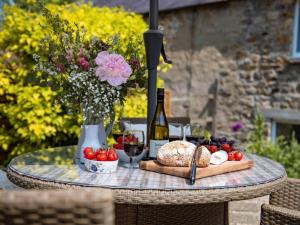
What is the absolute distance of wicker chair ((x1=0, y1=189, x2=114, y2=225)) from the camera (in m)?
1.19

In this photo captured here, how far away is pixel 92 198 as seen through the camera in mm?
1204

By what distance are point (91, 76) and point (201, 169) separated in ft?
2.61

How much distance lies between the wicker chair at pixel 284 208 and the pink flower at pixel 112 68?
3.26 ft

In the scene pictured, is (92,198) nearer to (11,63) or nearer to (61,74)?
(61,74)

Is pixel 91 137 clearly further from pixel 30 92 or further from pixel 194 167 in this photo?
pixel 30 92

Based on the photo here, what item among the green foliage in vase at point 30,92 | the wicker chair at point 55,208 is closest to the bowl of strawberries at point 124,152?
the wicker chair at point 55,208

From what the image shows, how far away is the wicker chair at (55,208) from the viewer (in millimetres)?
1192

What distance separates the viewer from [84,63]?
246 centimetres

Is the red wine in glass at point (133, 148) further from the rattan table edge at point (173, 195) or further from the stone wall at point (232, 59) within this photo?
the stone wall at point (232, 59)

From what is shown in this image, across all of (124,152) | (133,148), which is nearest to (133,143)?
(133,148)

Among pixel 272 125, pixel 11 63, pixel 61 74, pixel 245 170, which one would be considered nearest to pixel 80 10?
pixel 11 63

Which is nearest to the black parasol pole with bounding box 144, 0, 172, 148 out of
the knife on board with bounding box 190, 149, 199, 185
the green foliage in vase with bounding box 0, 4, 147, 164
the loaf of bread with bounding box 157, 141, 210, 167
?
the loaf of bread with bounding box 157, 141, 210, 167

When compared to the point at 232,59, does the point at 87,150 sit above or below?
below

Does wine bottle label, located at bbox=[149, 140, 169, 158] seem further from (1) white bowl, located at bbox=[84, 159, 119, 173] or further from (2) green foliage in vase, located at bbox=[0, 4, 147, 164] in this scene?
(2) green foliage in vase, located at bbox=[0, 4, 147, 164]
